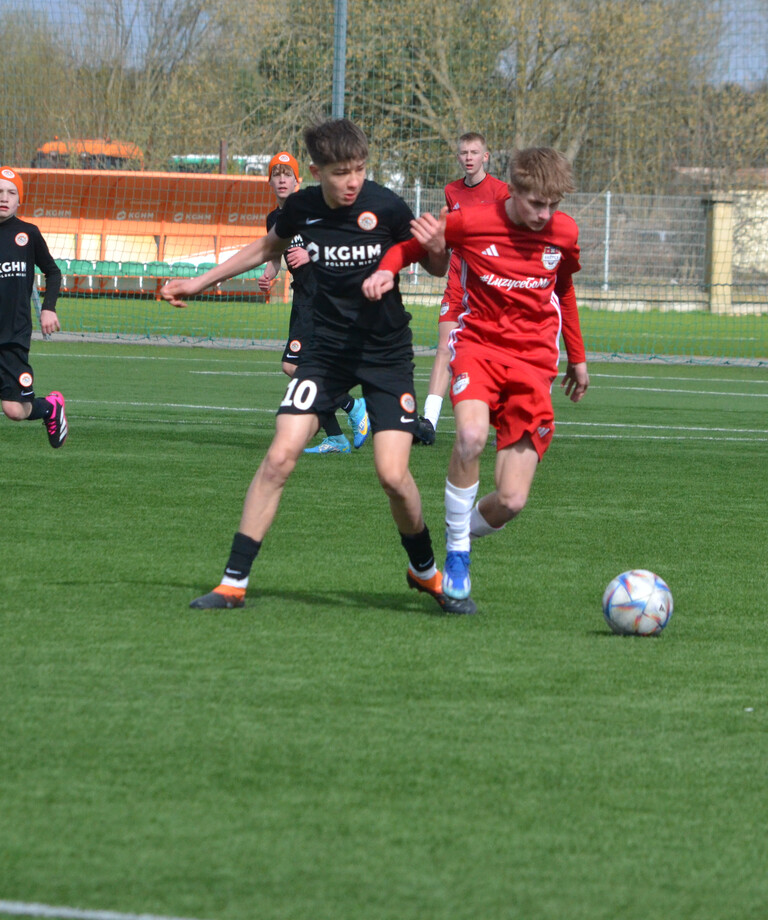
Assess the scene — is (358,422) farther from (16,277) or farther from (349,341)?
(349,341)

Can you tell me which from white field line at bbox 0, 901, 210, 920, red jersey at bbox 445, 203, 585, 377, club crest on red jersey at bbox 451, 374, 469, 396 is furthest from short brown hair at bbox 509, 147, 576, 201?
white field line at bbox 0, 901, 210, 920

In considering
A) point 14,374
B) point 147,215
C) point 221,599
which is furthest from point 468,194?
point 147,215

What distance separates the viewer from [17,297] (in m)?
9.94

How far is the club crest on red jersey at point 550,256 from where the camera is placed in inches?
240

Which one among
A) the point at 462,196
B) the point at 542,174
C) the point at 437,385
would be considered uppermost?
the point at 462,196

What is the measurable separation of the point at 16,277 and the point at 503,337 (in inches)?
190

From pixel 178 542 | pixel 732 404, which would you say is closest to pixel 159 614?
pixel 178 542

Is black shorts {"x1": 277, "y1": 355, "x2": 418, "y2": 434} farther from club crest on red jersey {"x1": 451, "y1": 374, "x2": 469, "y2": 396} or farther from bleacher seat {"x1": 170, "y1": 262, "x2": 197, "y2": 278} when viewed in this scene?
bleacher seat {"x1": 170, "y1": 262, "x2": 197, "y2": 278}

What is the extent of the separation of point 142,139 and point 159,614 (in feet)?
84.1

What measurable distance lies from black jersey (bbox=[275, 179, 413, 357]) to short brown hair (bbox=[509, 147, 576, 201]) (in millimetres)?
576

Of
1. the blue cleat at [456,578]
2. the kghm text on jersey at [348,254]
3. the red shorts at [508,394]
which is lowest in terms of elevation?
the blue cleat at [456,578]

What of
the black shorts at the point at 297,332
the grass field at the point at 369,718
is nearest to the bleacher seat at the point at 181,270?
the black shorts at the point at 297,332

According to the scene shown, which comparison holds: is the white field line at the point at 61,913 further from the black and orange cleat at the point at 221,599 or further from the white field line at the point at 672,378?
the white field line at the point at 672,378

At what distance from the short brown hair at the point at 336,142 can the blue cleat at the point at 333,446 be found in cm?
552
